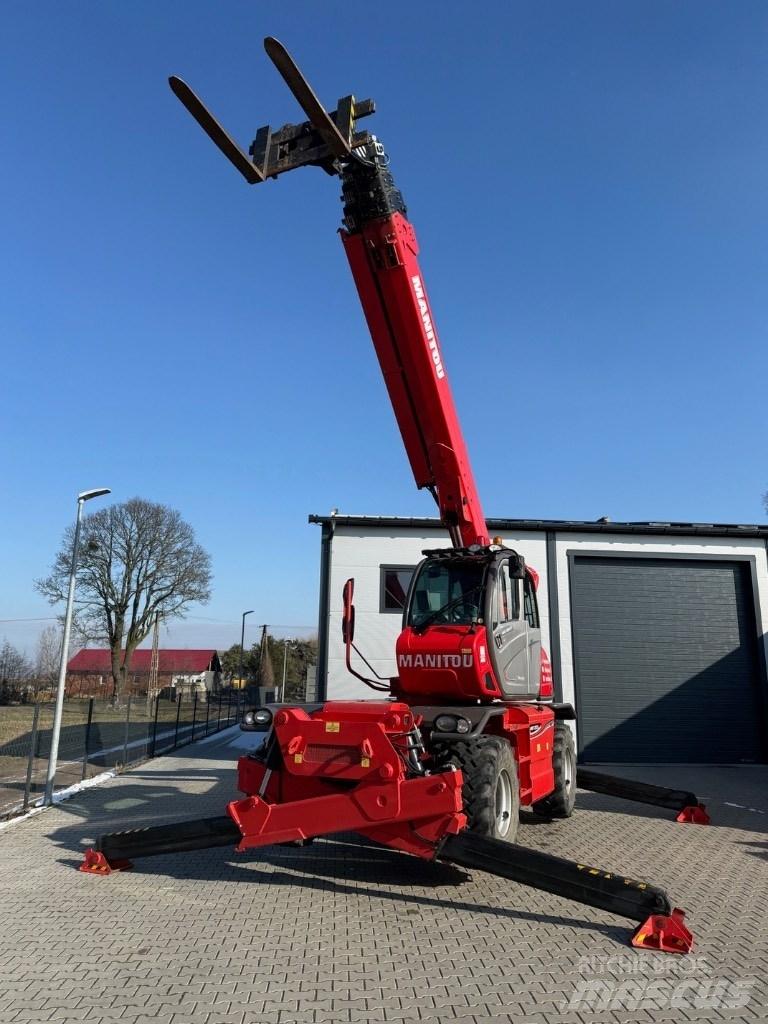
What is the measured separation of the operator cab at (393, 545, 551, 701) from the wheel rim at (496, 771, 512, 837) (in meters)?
0.87

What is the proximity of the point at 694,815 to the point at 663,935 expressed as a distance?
579 centimetres

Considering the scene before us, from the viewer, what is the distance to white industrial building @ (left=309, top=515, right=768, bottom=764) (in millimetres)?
17438

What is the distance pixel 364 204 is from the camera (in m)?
7.49

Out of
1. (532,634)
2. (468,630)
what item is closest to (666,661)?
(532,634)

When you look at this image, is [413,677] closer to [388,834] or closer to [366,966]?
[388,834]

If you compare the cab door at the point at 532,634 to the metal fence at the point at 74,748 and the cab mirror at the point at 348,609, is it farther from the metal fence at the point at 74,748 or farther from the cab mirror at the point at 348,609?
the metal fence at the point at 74,748

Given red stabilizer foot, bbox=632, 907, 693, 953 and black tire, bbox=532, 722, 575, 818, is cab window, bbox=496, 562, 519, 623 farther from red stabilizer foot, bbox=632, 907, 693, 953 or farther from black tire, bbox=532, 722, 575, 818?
red stabilizer foot, bbox=632, 907, 693, 953

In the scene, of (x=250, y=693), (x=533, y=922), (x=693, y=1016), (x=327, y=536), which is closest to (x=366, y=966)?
(x=533, y=922)

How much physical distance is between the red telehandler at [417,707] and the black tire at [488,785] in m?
0.01

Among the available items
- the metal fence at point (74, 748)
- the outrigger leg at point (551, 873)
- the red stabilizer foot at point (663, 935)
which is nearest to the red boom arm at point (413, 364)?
the outrigger leg at point (551, 873)

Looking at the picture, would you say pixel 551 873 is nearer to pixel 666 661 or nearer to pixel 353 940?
pixel 353 940

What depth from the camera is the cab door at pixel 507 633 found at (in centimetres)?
772

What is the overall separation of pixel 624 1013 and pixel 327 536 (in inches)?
546

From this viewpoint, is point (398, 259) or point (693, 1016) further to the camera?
point (398, 259)
